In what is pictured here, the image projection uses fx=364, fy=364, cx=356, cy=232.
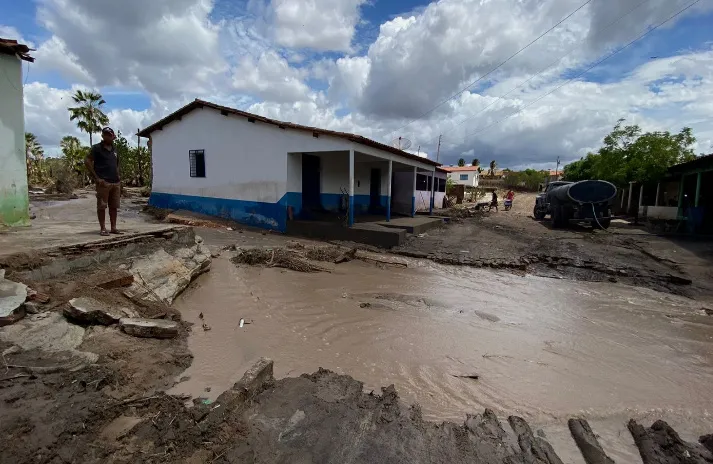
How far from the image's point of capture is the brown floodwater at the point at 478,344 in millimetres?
3373

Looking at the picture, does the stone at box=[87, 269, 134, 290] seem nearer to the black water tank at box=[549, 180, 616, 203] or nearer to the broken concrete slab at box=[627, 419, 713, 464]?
the broken concrete slab at box=[627, 419, 713, 464]

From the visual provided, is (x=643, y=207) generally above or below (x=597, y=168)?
below

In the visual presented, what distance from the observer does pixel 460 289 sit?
714 centimetres

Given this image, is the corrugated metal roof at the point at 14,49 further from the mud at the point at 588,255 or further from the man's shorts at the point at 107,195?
the mud at the point at 588,255

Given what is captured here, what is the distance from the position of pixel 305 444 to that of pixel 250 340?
220 centimetres

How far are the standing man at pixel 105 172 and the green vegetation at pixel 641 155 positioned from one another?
883 inches

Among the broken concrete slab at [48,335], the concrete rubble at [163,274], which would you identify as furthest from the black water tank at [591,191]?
the broken concrete slab at [48,335]

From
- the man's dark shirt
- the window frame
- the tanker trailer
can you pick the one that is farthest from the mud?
the window frame

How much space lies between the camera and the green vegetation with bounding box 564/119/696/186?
1822 centimetres

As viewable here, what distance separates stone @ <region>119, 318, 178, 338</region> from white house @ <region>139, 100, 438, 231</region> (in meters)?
8.02

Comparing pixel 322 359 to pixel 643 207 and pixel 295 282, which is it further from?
pixel 643 207

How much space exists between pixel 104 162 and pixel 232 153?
8.25 meters

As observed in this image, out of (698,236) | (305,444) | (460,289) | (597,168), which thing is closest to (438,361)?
(305,444)

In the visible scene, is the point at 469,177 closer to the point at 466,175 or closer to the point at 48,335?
the point at 466,175
